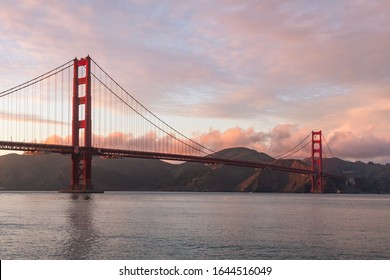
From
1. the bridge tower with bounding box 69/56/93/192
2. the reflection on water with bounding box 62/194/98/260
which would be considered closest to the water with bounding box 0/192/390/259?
the reflection on water with bounding box 62/194/98/260

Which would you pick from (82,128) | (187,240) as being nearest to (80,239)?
(187,240)

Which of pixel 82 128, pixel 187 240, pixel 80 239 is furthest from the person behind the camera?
→ pixel 82 128

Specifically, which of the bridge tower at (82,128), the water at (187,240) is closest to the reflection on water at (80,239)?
the water at (187,240)

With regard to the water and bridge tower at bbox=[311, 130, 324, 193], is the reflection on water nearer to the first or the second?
the water

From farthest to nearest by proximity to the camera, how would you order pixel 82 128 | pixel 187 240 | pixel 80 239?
pixel 82 128
pixel 187 240
pixel 80 239

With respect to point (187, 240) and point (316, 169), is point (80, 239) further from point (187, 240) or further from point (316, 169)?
point (316, 169)

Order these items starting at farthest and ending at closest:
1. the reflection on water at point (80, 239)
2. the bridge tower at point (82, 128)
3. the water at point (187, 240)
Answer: the bridge tower at point (82, 128), the water at point (187, 240), the reflection on water at point (80, 239)

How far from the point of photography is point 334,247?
1080 inches

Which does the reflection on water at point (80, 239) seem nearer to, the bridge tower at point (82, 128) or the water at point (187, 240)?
the water at point (187, 240)
